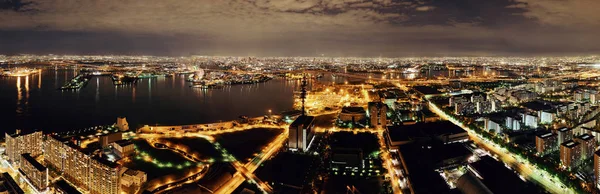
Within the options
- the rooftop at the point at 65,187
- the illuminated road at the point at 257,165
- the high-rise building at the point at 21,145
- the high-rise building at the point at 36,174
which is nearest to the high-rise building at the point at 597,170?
the illuminated road at the point at 257,165

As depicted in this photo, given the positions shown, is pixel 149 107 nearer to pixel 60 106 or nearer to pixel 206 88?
pixel 60 106

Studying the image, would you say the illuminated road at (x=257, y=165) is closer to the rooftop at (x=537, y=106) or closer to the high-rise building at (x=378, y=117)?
the high-rise building at (x=378, y=117)

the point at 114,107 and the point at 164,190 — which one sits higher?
the point at 114,107

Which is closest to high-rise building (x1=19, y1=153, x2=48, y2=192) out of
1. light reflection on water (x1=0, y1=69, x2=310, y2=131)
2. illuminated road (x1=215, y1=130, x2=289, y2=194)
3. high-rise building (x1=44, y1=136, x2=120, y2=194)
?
high-rise building (x1=44, y1=136, x2=120, y2=194)

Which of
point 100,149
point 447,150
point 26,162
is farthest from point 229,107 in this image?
point 447,150

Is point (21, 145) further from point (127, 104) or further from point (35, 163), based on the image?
point (127, 104)

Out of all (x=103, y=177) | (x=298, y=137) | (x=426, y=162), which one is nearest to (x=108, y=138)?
(x=103, y=177)
